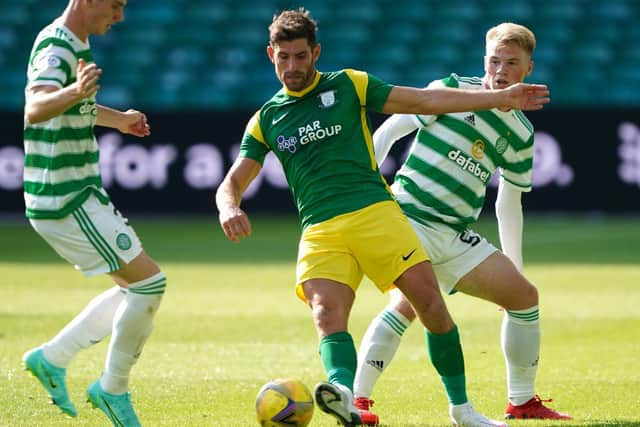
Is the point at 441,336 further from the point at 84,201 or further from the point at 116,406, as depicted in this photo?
the point at 84,201

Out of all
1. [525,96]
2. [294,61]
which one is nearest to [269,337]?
[294,61]

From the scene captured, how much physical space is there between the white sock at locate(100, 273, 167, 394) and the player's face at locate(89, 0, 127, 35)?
3.81 ft

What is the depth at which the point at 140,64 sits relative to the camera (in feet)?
76.8

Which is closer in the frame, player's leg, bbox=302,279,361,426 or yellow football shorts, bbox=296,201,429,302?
player's leg, bbox=302,279,361,426

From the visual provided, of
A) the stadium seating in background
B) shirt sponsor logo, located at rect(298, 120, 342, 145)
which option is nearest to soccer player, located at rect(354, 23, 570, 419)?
shirt sponsor logo, located at rect(298, 120, 342, 145)

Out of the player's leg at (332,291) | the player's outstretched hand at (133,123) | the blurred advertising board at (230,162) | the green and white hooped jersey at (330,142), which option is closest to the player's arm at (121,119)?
the player's outstretched hand at (133,123)

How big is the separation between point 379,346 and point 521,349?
28.5 inches

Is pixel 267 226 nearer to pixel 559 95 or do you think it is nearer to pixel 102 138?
pixel 102 138

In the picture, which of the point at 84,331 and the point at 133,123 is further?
the point at 133,123

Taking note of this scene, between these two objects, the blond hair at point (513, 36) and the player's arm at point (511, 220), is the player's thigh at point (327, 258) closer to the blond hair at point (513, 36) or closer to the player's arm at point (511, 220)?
the player's arm at point (511, 220)

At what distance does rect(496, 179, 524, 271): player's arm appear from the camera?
682 cm

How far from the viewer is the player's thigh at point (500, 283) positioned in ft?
21.1

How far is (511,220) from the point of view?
683 cm

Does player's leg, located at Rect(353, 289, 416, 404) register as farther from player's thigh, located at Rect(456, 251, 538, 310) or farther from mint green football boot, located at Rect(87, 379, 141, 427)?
mint green football boot, located at Rect(87, 379, 141, 427)
